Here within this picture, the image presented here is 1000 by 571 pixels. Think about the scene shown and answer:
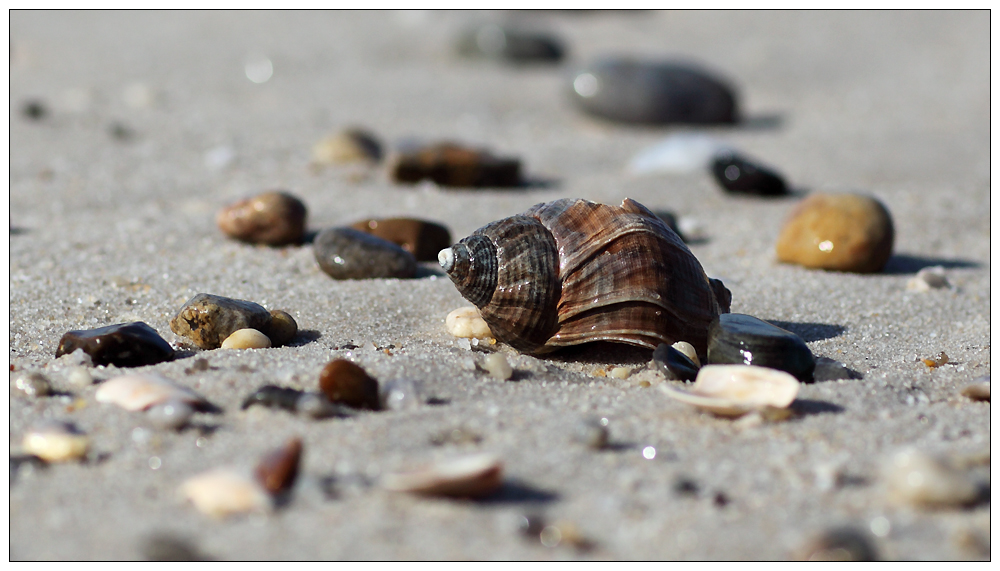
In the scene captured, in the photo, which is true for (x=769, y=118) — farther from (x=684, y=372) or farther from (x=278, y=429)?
(x=278, y=429)

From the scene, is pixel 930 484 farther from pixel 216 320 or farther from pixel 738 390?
pixel 216 320

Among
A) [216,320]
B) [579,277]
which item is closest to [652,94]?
[579,277]

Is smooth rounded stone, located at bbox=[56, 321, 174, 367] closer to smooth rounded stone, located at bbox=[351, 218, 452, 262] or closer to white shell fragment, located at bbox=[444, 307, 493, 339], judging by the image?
white shell fragment, located at bbox=[444, 307, 493, 339]

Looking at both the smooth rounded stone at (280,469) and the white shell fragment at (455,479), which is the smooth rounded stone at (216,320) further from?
the white shell fragment at (455,479)

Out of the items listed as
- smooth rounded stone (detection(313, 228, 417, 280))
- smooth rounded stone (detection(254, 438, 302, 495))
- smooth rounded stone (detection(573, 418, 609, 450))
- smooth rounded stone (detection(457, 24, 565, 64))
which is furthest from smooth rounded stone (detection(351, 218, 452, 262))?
smooth rounded stone (detection(457, 24, 565, 64))

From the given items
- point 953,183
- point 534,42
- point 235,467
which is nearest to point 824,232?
point 953,183
